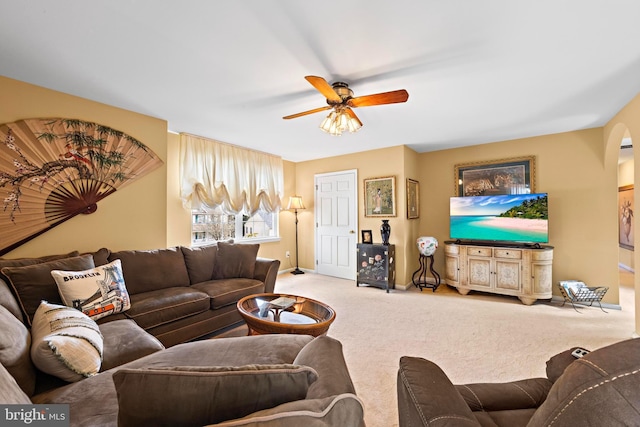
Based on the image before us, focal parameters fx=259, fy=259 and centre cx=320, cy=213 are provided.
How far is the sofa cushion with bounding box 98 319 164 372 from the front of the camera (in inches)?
57.5

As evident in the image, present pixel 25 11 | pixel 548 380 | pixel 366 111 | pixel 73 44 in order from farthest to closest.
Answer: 1. pixel 366 111
2. pixel 73 44
3. pixel 25 11
4. pixel 548 380

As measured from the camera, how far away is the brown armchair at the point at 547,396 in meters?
0.51

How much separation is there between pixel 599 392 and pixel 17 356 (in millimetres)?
2036

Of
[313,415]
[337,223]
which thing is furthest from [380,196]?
[313,415]

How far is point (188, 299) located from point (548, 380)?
2573mm

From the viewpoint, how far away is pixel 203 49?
1854 mm

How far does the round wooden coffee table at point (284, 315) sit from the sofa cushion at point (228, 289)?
315 mm

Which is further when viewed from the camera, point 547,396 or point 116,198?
point 116,198

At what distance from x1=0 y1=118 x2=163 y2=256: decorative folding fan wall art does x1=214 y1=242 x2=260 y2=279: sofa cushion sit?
4.33 ft

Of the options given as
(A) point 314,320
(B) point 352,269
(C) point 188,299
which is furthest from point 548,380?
(B) point 352,269

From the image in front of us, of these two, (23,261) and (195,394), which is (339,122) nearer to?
(195,394)

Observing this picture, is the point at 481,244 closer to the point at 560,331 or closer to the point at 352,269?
the point at 560,331

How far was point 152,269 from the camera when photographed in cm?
262

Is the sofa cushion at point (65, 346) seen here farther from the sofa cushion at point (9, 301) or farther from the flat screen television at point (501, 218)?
the flat screen television at point (501, 218)
